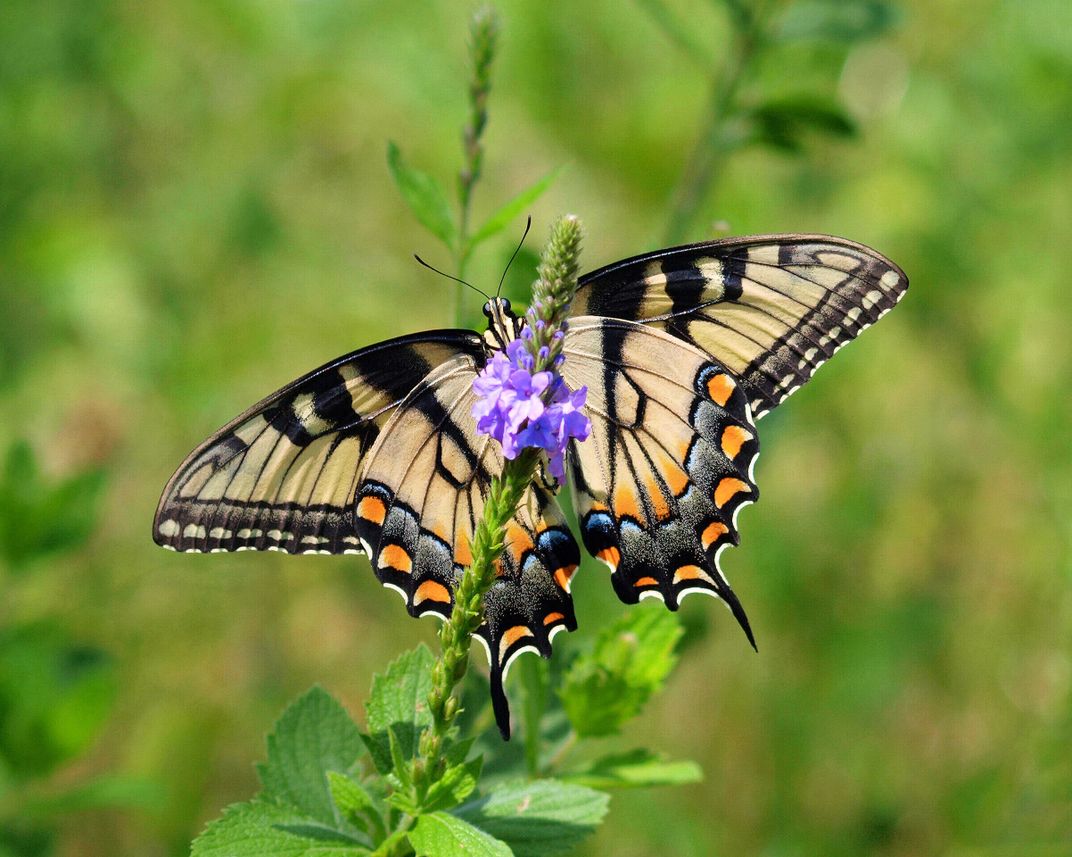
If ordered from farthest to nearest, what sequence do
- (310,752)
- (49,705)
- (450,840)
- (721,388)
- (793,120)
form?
(793,120) → (49,705) → (721,388) → (310,752) → (450,840)

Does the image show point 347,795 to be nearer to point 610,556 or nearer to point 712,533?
point 610,556

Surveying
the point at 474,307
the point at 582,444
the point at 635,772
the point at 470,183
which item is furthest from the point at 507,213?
the point at 474,307

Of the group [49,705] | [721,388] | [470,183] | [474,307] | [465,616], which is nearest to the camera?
[465,616]

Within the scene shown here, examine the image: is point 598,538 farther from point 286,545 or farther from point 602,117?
point 602,117

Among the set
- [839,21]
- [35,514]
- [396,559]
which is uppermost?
[839,21]

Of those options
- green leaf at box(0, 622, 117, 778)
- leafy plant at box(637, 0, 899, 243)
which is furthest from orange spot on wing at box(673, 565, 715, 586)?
green leaf at box(0, 622, 117, 778)

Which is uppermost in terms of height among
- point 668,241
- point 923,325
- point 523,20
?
point 523,20

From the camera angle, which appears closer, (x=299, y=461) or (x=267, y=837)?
(x=267, y=837)

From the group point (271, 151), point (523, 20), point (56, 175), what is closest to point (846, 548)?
point (523, 20)
